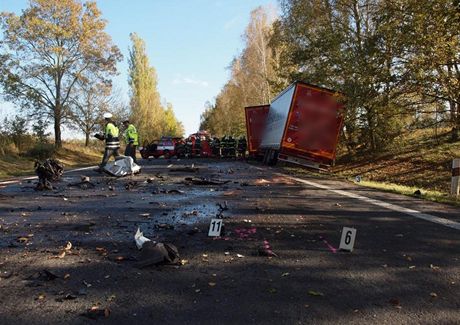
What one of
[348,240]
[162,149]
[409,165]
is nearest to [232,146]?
[162,149]

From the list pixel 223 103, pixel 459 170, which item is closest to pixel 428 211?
pixel 459 170

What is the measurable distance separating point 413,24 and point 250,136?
1729 cm

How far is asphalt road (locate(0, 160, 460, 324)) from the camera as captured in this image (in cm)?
323

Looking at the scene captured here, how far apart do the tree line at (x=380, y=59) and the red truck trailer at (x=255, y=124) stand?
8.83ft

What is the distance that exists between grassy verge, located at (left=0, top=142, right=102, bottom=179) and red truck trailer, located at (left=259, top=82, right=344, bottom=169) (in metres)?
10.5

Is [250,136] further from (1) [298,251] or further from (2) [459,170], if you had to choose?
(1) [298,251]

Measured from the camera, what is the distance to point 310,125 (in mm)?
18656

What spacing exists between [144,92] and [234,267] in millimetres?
67590

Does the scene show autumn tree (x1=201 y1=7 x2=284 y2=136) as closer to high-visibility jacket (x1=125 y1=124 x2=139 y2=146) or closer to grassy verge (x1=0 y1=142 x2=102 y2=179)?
grassy verge (x1=0 y1=142 x2=102 y2=179)

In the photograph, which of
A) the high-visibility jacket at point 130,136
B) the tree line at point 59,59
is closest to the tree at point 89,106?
the tree line at point 59,59

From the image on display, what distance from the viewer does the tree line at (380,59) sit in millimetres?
13195

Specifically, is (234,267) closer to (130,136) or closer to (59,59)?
(130,136)

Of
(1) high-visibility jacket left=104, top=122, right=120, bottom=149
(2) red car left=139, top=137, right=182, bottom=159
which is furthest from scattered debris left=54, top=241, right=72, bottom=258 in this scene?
(2) red car left=139, top=137, right=182, bottom=159

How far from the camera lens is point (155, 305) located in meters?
3.35
